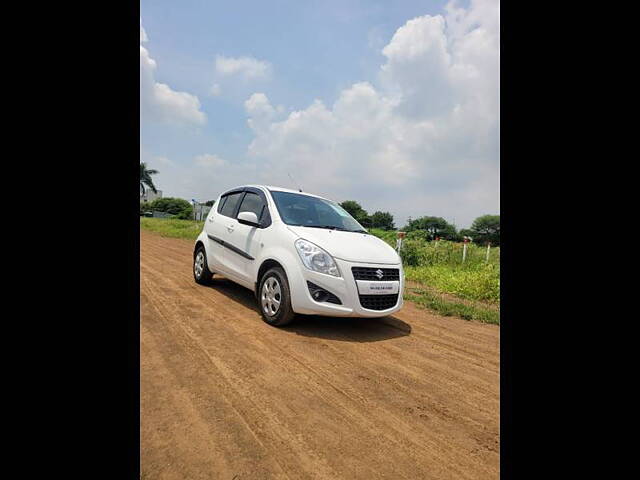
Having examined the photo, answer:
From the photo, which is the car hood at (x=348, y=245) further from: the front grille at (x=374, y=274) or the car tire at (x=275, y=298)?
the car tire at (x=275, y=298)

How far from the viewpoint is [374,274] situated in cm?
368

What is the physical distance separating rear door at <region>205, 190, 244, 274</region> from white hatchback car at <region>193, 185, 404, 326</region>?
0.10 feet

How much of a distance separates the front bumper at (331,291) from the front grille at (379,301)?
7 centimetres

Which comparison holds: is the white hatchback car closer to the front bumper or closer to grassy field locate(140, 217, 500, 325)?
the front bumper

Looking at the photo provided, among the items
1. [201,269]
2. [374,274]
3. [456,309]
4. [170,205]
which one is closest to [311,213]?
[374,274]

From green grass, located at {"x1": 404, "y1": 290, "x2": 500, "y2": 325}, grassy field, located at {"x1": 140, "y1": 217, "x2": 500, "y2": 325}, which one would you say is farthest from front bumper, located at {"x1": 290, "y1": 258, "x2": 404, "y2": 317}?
green grass, located at {"x1": 404, "y1": 290, "x2": 500, "y2": 325}

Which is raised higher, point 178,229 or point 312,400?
point 178,229

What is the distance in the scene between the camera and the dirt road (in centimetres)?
165

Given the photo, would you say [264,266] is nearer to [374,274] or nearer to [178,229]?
[374,274]

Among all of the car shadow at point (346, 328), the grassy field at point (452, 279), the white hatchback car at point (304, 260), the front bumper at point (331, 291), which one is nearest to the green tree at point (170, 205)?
the grassy field at point (452, 279)

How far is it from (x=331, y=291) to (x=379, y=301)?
619 mm
